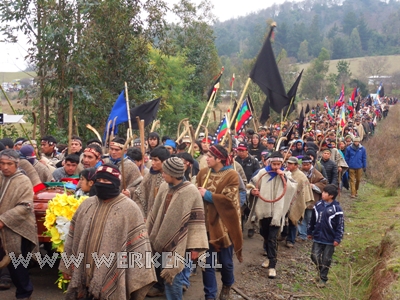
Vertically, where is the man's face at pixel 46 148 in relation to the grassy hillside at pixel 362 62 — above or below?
below

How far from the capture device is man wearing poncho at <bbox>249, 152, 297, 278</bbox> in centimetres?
737

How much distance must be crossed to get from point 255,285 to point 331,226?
4.48 feet

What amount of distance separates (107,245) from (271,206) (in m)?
3.70

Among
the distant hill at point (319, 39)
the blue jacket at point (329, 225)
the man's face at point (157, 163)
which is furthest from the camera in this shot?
the distant hill at point (319, 39)

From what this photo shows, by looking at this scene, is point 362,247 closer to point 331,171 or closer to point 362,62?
point 331,171

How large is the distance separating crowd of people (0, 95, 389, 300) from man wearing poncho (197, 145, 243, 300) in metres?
0.01

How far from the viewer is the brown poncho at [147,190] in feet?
19.9

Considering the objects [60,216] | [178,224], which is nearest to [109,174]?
[178,224]

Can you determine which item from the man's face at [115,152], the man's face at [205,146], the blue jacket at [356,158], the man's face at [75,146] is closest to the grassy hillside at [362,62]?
the blue jacket at [356,158]

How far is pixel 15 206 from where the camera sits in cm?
522

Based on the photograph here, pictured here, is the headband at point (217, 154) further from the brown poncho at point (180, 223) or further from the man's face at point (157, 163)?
the brown poncho at point (180, 223)

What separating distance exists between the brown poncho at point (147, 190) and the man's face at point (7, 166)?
1.52 meters

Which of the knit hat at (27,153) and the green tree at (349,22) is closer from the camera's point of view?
the knit hat at (27,153)

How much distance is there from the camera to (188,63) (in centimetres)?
2920
